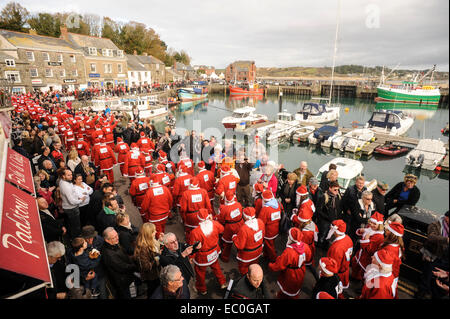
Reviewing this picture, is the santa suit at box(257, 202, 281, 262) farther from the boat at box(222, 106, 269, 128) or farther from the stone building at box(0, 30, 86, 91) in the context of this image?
the stone building at box(0, 30, 86, 91)

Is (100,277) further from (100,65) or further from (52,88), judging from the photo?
(100,65)

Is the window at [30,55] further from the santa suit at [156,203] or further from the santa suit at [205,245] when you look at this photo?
the santa suit at [205,245]

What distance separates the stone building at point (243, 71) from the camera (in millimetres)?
85812

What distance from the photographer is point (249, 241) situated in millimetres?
3646

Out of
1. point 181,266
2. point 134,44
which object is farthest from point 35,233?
point 134,44

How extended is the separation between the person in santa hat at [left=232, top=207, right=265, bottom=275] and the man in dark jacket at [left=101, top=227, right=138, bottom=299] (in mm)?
1582

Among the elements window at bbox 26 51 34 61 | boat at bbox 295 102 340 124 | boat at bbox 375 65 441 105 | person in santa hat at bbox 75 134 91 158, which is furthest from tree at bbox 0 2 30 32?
boat at bbox 375 65 441 105

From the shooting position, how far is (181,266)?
302 centimetres

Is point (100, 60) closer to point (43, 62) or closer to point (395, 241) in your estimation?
point (43, 62)

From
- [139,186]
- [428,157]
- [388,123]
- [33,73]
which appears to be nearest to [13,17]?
[33,73]

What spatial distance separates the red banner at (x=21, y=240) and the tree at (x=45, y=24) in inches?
2296

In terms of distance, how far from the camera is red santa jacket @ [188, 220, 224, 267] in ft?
11.4

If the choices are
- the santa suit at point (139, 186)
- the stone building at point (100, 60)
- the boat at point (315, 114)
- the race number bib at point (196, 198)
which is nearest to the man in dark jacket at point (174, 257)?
the race number bib at point (196, 198)
